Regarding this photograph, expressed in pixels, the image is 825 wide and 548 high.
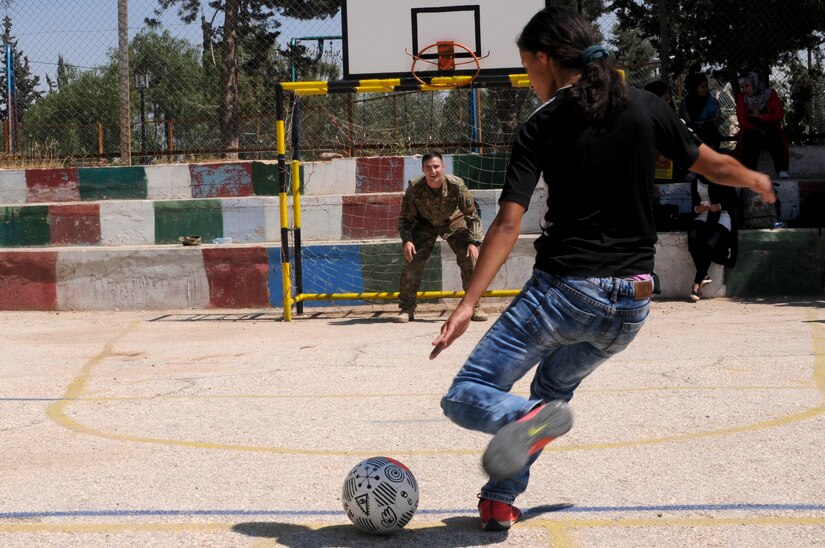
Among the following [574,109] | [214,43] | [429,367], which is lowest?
[429,367]

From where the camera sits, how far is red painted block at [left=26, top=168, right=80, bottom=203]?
14.6 meters

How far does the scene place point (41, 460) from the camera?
191 inches

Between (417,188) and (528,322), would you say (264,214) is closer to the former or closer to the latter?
(417,188)

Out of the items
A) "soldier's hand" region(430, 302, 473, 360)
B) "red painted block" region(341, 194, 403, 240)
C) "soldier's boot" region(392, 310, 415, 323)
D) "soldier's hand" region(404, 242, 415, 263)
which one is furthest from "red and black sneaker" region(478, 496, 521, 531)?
"red painted block" region(341, 194, 403, 240)

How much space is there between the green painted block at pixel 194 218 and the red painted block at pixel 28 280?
62.8 inches

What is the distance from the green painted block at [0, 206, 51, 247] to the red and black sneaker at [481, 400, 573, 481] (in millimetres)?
11477

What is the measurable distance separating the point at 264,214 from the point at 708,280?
18.6ft

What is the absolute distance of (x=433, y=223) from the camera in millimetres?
10750

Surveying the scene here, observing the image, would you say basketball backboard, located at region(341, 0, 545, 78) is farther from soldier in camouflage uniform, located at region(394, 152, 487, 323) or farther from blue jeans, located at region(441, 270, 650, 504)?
blue jeans, located at region(441, 270, 650, 504)

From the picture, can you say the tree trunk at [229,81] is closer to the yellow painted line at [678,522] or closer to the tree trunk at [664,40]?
the tree trunk at [664,40]

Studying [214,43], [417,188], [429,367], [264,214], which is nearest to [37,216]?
[264,214]

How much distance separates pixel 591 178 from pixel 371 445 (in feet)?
7.65

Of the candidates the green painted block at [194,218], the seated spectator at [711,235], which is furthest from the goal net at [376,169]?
the seated spectator at [711,235]

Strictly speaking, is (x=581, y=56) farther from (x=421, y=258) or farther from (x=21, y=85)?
(x=21, y=85)
